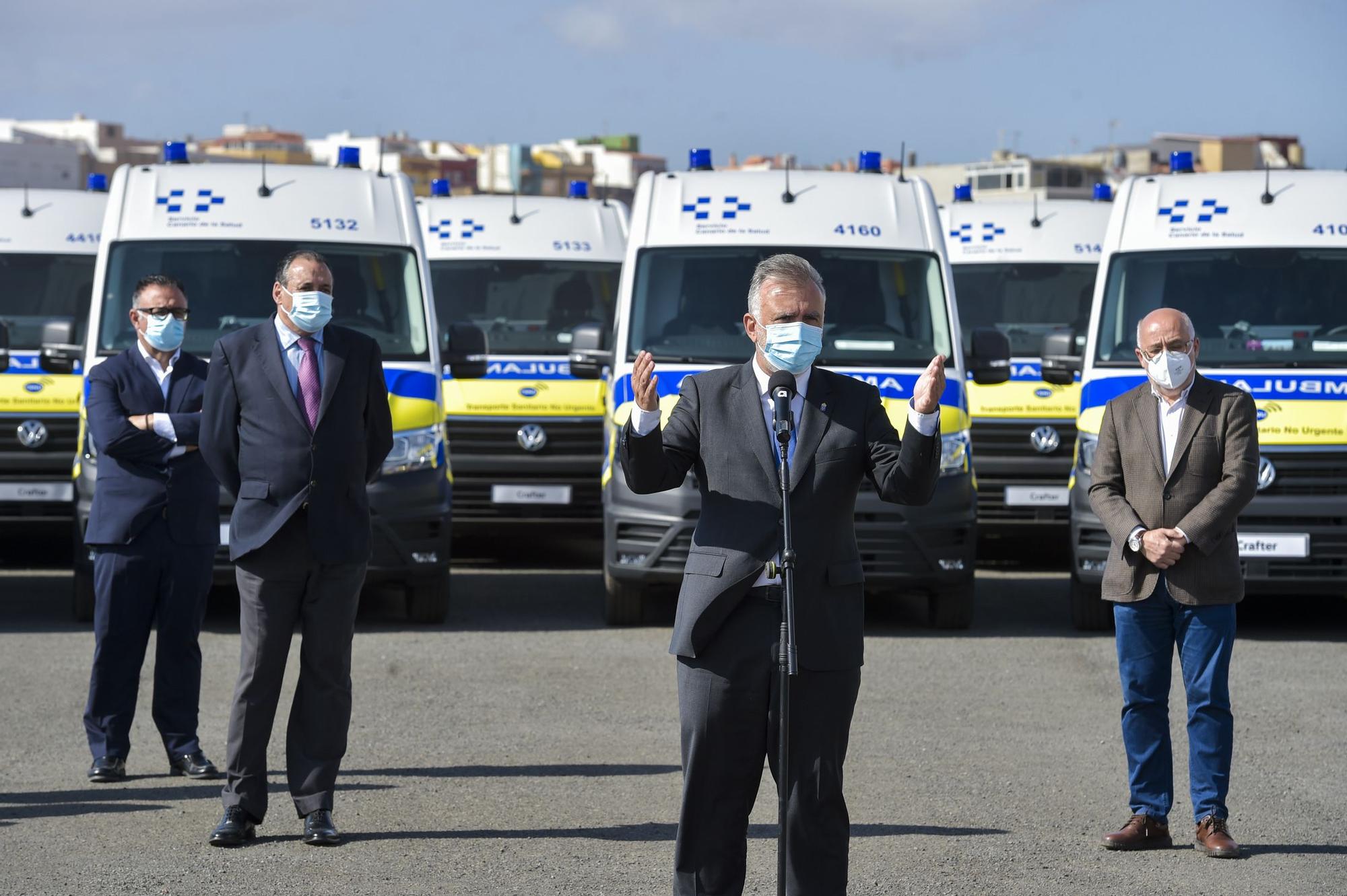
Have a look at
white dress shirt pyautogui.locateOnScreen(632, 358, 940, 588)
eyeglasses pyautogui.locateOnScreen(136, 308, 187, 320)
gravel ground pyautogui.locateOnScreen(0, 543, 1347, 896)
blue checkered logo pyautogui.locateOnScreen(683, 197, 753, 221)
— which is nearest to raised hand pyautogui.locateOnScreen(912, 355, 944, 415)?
white dress shirt pyautogui.locateOnScreen(632, 358, 940, 588)

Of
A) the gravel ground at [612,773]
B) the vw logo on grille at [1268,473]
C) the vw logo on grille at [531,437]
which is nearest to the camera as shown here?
the gravel ground at [612,773]

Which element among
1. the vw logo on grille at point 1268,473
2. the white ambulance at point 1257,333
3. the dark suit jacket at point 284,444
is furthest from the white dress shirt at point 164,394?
the vw logo on grille at point 1268,473

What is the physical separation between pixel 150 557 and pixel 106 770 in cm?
84

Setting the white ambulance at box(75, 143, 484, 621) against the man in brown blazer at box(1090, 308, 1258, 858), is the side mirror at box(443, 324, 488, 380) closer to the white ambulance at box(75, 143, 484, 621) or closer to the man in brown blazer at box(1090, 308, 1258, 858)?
the white ambulance at box(75, 143, 484, 621)

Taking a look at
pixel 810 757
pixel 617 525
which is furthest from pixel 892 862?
pixel 617 525

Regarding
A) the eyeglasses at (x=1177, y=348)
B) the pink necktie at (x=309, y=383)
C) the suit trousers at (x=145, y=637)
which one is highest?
the eyeglasses at (x=1177, y=348)

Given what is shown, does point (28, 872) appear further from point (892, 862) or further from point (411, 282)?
point (411, 282)

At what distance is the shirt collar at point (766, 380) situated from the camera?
5348mm

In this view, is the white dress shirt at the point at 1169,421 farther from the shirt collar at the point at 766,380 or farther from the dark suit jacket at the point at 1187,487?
the shirt collar at the point at 766,380

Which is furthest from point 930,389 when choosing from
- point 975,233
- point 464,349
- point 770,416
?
point 975,233

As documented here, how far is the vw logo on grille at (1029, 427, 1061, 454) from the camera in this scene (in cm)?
1459

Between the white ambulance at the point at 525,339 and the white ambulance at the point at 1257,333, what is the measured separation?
356 centimetres

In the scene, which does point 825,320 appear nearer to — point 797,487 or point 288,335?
point 288,335

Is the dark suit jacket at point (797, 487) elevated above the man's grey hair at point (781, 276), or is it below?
below
